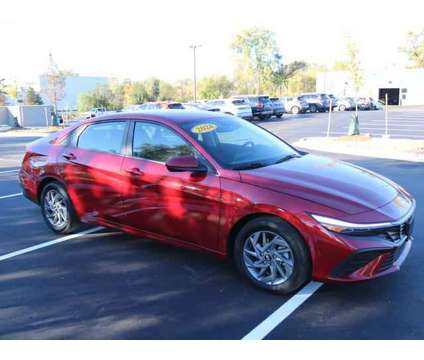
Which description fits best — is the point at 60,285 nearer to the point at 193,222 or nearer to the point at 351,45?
the point at 193,222

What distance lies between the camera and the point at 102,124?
5488 mm

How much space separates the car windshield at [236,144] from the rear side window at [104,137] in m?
0.87

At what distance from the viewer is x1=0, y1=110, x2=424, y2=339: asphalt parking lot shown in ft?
11.4

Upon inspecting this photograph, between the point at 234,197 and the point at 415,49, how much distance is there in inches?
3379

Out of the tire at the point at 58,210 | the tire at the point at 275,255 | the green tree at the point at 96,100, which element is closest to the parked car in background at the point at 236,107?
the tire at the point at 58,210

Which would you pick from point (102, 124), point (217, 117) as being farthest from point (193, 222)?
point (102, 124)

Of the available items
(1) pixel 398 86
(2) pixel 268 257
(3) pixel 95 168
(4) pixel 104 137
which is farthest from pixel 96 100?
(2) pixel 268 257

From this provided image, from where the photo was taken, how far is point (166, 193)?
4570mm

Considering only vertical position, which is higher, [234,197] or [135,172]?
[135,172]

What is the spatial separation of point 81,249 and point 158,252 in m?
0.93

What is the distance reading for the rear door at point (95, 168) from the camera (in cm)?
510

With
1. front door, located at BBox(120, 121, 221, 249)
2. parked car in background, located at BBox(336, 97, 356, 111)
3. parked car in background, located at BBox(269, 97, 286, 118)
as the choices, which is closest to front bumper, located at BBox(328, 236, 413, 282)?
front door, located at BBox(120, 121, 221, 249)

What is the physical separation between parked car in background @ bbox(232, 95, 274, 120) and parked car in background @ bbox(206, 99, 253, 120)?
1052mm

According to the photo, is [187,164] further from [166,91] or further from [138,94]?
[166,91]
